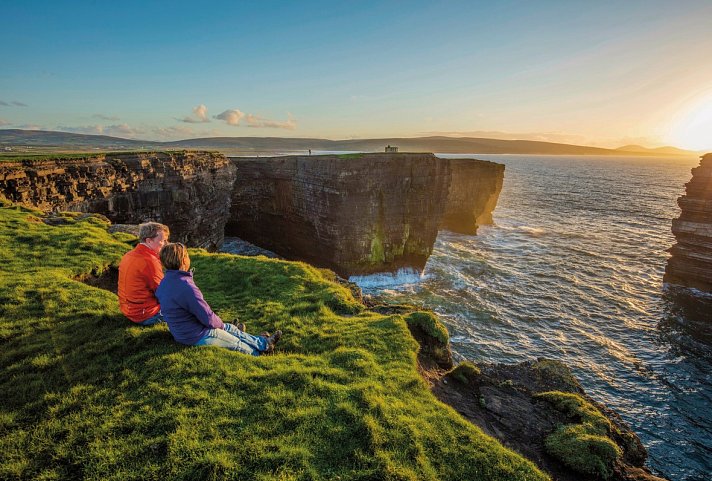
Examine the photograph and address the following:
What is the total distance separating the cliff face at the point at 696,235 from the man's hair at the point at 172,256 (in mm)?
47218

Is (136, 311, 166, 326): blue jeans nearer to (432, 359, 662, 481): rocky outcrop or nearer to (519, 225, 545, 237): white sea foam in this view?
(432, 359, 662, 481): rocky outcrop

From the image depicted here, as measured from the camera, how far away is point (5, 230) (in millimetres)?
14680

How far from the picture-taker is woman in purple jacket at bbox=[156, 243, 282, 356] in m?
7.64

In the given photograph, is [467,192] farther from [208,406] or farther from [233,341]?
[208,406]

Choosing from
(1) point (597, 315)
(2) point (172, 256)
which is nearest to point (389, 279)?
(1) point (597, 315)

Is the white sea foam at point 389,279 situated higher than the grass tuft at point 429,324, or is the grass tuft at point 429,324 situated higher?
the grass tuft at point 429,324

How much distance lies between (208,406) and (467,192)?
211ft

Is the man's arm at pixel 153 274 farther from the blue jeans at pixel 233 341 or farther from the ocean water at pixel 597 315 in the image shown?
the ocean water at pixel 597 315

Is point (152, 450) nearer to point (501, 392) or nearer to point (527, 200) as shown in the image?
point (501, 392)

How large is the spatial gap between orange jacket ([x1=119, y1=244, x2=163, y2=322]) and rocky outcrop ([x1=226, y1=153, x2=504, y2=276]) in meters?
26.8

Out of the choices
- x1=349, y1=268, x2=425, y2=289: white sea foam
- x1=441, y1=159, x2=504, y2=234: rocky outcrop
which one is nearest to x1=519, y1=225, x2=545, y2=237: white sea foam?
x1=441, y1=159, x2=504, y2=234: rocky outcrop

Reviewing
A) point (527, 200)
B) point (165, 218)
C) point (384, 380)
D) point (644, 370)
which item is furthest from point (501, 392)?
point (527, 200)

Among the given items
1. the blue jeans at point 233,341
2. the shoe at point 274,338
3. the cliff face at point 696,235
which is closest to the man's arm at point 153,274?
the blue jeans at point 233,341

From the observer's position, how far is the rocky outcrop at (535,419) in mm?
7789
